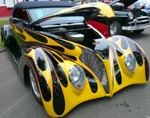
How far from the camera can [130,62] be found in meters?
4.60

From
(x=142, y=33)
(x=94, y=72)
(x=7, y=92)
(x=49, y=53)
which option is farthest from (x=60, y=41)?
(x=142, y=33)

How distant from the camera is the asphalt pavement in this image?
12.9ft

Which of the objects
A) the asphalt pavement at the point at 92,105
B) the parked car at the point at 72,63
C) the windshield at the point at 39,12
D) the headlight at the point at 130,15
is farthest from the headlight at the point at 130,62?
the headlight at the point at 130,15

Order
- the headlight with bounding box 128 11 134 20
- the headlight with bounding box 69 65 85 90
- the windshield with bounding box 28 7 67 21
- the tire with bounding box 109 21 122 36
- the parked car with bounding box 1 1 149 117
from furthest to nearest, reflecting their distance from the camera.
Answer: the headlight with bounding box 128 11 134 20 < the tire with bounding box 109 21 122 36 < the windshield with bounding box 28 7 67 21 < the headlight with bounding box 69 65 85 90 < the parked car with bounding box 1 1 149 117

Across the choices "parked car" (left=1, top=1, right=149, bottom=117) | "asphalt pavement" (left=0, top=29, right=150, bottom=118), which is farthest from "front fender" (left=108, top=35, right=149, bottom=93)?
"asphalt pavement" (left=0, top=29, right=150, bottom=118)

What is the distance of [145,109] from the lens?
402 cm

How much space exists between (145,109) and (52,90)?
1.43m

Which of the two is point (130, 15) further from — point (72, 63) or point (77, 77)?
point (77, 77)

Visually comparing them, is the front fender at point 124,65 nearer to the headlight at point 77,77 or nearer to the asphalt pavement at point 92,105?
the asphalt pavement at point 92,105

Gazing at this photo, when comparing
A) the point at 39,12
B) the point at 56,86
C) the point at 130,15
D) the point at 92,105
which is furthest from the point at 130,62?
the point at 130,15

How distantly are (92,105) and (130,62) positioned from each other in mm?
1030

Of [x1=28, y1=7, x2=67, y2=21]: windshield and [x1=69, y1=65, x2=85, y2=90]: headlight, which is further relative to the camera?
[x1=28, y1=7, x2=67, y2=21]: windshield

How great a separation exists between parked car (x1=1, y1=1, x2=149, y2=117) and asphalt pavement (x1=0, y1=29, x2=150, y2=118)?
6.5 inches

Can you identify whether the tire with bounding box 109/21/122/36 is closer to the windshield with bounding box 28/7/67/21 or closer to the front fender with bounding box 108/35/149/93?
the windshield with bounding box 28/7/67/21
